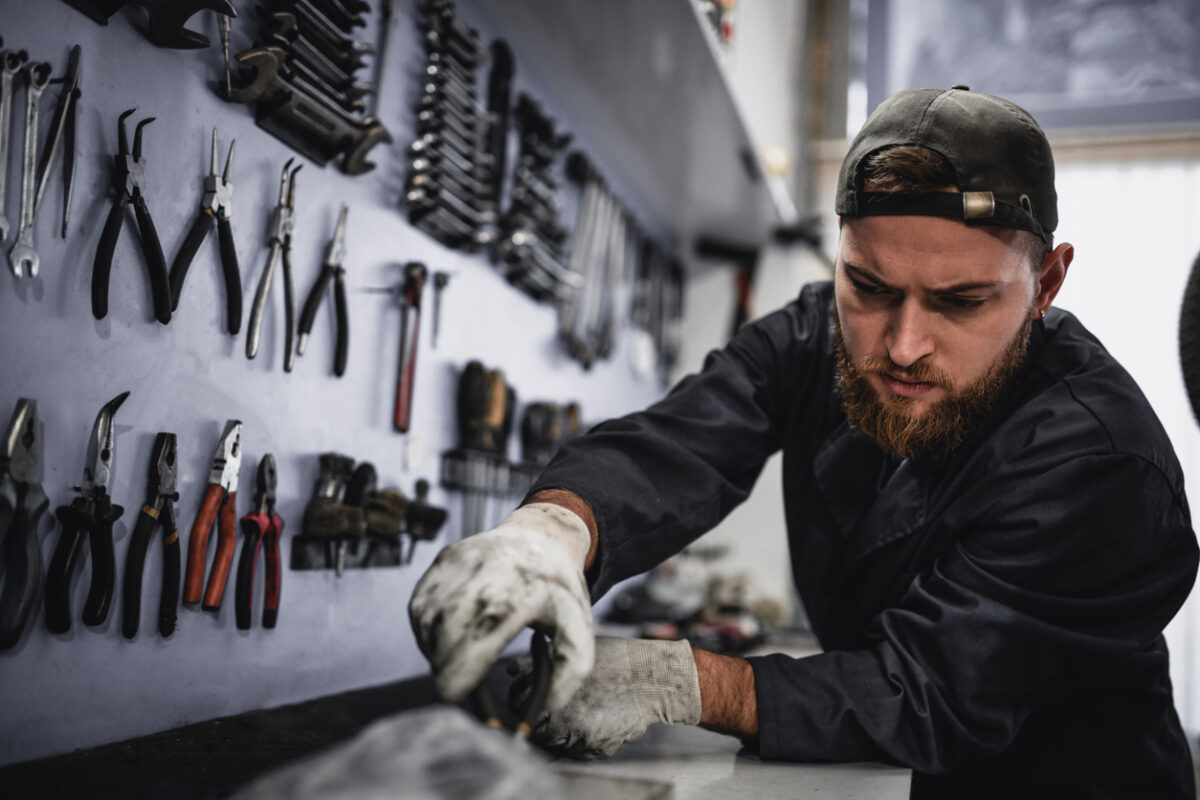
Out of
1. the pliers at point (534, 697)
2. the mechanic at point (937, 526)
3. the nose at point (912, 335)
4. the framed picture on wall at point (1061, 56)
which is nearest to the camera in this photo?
the pliers at point (534, 697)

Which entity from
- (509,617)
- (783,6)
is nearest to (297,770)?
(509,617)

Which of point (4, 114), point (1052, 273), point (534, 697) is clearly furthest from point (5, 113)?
point (1052, 273)

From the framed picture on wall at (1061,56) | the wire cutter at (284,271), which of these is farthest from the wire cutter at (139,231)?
the framed picture on wall at (1061,56)

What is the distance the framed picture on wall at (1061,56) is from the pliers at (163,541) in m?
3.29

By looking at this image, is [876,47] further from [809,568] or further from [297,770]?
[297,770]

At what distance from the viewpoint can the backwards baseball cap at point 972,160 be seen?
98 centimetres

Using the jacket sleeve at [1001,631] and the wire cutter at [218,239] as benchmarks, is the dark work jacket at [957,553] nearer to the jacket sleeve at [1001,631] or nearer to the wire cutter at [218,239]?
the jacket sleeve at [1001,631]

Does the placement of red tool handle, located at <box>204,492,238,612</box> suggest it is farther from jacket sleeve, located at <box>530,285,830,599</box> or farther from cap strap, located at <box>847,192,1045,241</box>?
cap strap, located at <box>847,192,1045,241</box>

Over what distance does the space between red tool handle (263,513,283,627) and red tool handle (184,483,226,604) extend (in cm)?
9

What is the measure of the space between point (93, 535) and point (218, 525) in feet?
0.58

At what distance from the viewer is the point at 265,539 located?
1093 millimetres

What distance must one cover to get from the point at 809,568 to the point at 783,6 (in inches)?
92.8

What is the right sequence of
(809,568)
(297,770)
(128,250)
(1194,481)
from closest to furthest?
(297,770) → (128,250) → (809,568) → (1194,481)

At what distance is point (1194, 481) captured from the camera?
9.98 ft
